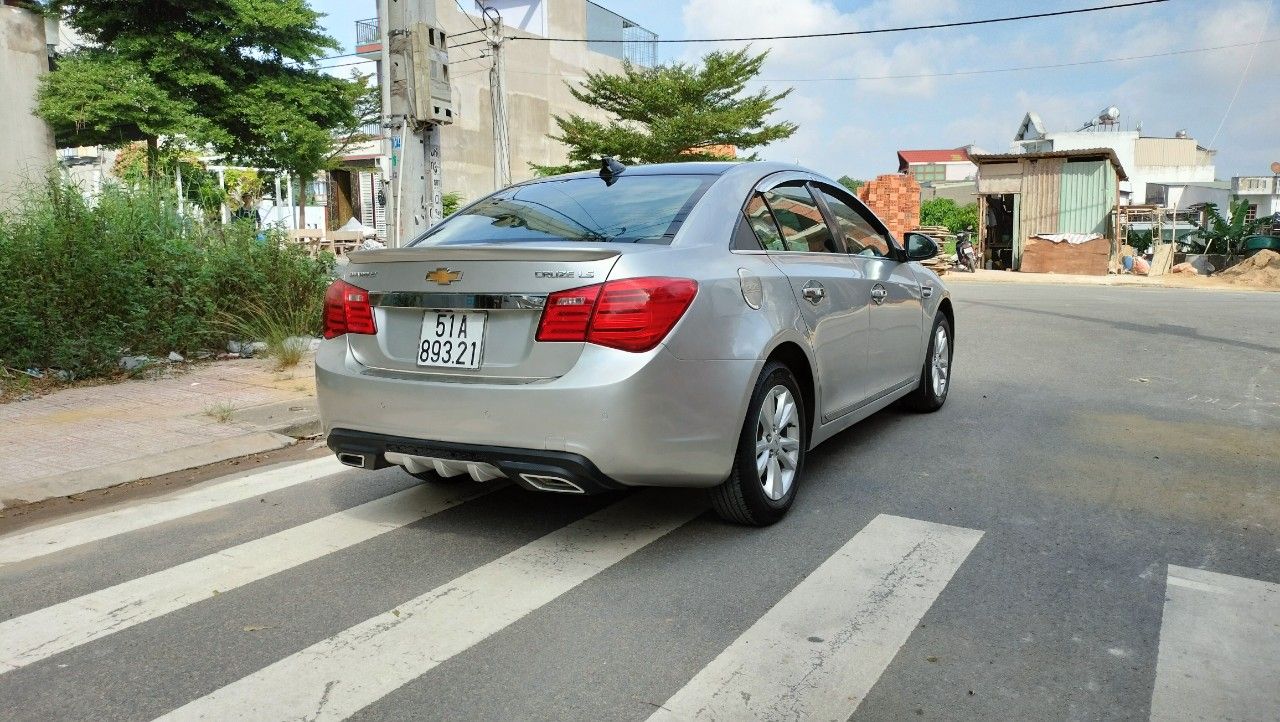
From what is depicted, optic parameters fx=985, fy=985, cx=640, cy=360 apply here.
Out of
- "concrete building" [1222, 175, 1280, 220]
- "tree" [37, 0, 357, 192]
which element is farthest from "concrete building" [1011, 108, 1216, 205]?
"tree" [37, 0, 357, 192]

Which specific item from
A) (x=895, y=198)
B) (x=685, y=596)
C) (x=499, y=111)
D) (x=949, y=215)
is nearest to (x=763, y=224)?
(x=685, y=596)

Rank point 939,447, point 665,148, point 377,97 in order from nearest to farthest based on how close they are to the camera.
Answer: point 939,447
point 665,148
point 377,97

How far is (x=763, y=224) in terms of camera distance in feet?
14.7

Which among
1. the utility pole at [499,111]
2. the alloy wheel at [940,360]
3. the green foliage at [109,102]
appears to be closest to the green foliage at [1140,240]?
the utility pole at [499,111]

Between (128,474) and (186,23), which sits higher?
(186,23)

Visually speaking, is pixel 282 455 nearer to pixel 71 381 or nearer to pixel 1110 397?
pixel 71 381

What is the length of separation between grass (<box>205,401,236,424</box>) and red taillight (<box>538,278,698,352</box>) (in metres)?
3.68

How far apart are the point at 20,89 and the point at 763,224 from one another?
15415mm

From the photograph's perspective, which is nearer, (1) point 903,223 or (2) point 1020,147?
(1) point 903,223

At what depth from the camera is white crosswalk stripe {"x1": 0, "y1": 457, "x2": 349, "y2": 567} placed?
13.7 feet

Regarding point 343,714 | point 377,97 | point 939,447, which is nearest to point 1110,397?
point 939,447

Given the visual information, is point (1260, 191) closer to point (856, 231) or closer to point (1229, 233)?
point (1229, 233)

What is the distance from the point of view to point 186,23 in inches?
861

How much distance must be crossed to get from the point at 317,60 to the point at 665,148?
39.1ft
